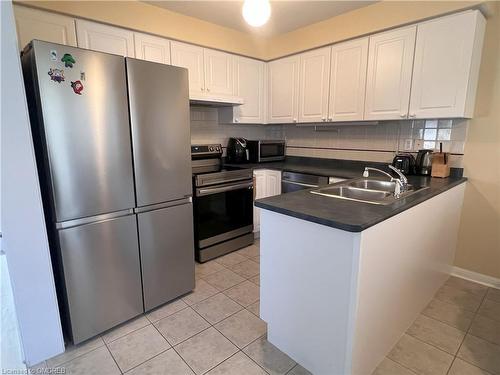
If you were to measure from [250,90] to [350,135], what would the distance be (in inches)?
50.2

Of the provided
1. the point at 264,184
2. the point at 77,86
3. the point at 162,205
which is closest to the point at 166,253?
the point at 162,205

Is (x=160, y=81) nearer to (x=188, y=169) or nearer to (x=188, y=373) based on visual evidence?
(x=188, y=169)

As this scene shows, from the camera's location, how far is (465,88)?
6.86 ft

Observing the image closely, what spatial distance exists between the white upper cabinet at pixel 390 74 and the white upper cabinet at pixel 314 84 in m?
0.46

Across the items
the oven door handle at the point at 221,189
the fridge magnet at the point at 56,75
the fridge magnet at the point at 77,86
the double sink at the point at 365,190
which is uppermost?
the fridge magnet at the point at 56,75

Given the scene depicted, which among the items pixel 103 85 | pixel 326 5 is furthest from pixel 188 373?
pixel 326 5

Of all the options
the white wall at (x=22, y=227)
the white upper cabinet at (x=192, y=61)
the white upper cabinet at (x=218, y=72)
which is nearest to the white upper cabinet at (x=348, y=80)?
the white upper cabinet at (x=218, y=72)

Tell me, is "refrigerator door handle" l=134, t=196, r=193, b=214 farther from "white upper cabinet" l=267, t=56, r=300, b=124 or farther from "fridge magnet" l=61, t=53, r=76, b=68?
"white upper cabinet" l=267, t=56, r=300, b=124

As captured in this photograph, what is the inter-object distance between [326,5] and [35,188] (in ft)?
8.76

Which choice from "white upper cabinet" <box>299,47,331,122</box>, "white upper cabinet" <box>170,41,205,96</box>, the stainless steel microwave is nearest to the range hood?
"white upper cabinet" <box>170,41,205,96</box>

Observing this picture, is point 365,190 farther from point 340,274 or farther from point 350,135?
point 350,135

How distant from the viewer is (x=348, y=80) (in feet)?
9.02

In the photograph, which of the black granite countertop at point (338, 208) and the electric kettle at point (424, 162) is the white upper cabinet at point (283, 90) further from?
the black granite countertop at point (338, 208)

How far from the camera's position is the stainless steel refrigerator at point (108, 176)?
151 centimetres
